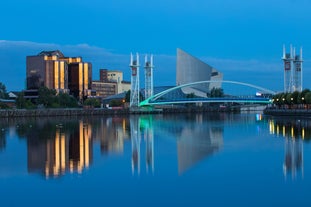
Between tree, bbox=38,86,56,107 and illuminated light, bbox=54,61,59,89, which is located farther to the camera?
illuminated light, bbox=54,61,59,89

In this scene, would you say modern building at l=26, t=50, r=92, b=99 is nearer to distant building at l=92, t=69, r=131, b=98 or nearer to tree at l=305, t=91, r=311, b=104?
distant building at l=92, t=69, r=131, b=98

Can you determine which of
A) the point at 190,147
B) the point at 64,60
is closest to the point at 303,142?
the point at 190,147

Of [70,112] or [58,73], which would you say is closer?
[70,112]

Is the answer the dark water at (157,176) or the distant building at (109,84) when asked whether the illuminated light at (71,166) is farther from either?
the distant building at (109,84)

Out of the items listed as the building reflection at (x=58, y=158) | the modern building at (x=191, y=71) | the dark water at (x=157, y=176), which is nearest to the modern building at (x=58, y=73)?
the modern building at (x=191, y=71)

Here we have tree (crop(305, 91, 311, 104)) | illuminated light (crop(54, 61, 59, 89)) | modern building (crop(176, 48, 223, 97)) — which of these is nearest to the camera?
tree (crop(305, 91, 311, 104))

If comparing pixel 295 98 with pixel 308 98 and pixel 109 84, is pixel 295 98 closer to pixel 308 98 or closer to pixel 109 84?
pixel 308 98

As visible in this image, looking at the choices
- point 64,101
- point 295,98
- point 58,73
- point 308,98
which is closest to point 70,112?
point 64,101

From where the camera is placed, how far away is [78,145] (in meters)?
20.5

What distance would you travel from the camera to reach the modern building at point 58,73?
117188 mm

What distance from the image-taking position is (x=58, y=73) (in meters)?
118

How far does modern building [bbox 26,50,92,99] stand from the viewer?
4614 inches

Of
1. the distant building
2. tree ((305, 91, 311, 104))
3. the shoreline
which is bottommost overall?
the shoreline

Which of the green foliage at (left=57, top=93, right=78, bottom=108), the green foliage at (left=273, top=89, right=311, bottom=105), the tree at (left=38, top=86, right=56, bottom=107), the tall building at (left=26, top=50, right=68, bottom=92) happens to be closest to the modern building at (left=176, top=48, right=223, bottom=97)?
the tall building at (left=26, top=50, right=68, bottom=92)
